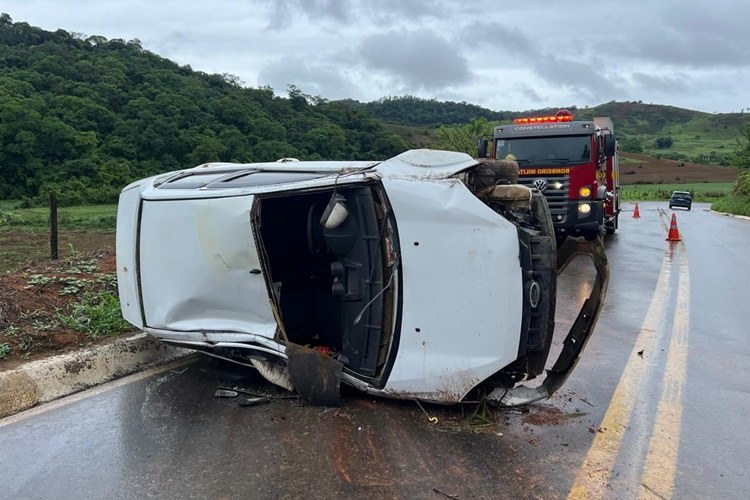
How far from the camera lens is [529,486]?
2.99 m

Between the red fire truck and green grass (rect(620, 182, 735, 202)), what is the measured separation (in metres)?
44.4

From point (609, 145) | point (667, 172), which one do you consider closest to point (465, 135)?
point (609, 145)

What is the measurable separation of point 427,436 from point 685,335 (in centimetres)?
357

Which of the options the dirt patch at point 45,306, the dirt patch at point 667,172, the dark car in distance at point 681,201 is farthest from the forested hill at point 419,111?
the dirt patch at point 45,306

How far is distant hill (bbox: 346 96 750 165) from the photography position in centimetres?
8169

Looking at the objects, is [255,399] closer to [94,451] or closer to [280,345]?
[280,345]

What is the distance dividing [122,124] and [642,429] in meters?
45.8

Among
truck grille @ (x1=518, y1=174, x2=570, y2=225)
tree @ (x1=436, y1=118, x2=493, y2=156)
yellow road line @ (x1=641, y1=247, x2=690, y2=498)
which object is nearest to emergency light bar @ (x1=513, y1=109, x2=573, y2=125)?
truck grille @ (x1=518, y1=174, x2=570, y2=225)

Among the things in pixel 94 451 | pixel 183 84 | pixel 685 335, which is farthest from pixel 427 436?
pixel 183 84

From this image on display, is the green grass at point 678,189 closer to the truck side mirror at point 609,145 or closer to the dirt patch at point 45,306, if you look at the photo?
the truck side mirror at point 609,145

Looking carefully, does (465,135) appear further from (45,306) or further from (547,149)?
(45,306)

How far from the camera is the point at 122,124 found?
43594mm

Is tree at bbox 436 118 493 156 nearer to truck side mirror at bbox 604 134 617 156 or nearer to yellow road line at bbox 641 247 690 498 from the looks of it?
truck side mirror at bbox 604 134 617 156

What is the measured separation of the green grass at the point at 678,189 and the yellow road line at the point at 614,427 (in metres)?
50.5
